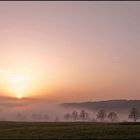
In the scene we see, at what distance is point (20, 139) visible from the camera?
192 feet

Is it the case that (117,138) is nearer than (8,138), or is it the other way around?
(117,138)

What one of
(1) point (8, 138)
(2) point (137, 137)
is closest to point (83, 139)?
(2) point (137, 137)

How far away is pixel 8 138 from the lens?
197 feet

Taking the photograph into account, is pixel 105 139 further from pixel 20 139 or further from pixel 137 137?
pixel 20 139

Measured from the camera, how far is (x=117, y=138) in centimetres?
5612

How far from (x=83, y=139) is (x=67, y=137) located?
386 cm

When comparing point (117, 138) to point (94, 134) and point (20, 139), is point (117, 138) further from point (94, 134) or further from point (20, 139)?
point (20, 139)

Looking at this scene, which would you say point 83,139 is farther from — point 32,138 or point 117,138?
point 32,138

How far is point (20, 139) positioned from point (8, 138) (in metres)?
3.08

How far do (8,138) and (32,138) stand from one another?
189 inches

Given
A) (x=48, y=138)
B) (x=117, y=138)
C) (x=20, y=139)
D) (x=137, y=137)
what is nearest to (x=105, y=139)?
(x=117, y=138)

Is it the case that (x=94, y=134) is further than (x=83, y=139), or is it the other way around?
(x=94, y=134)

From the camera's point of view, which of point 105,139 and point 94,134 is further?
point 94,134

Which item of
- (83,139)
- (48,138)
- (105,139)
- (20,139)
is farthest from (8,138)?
(105,139)
